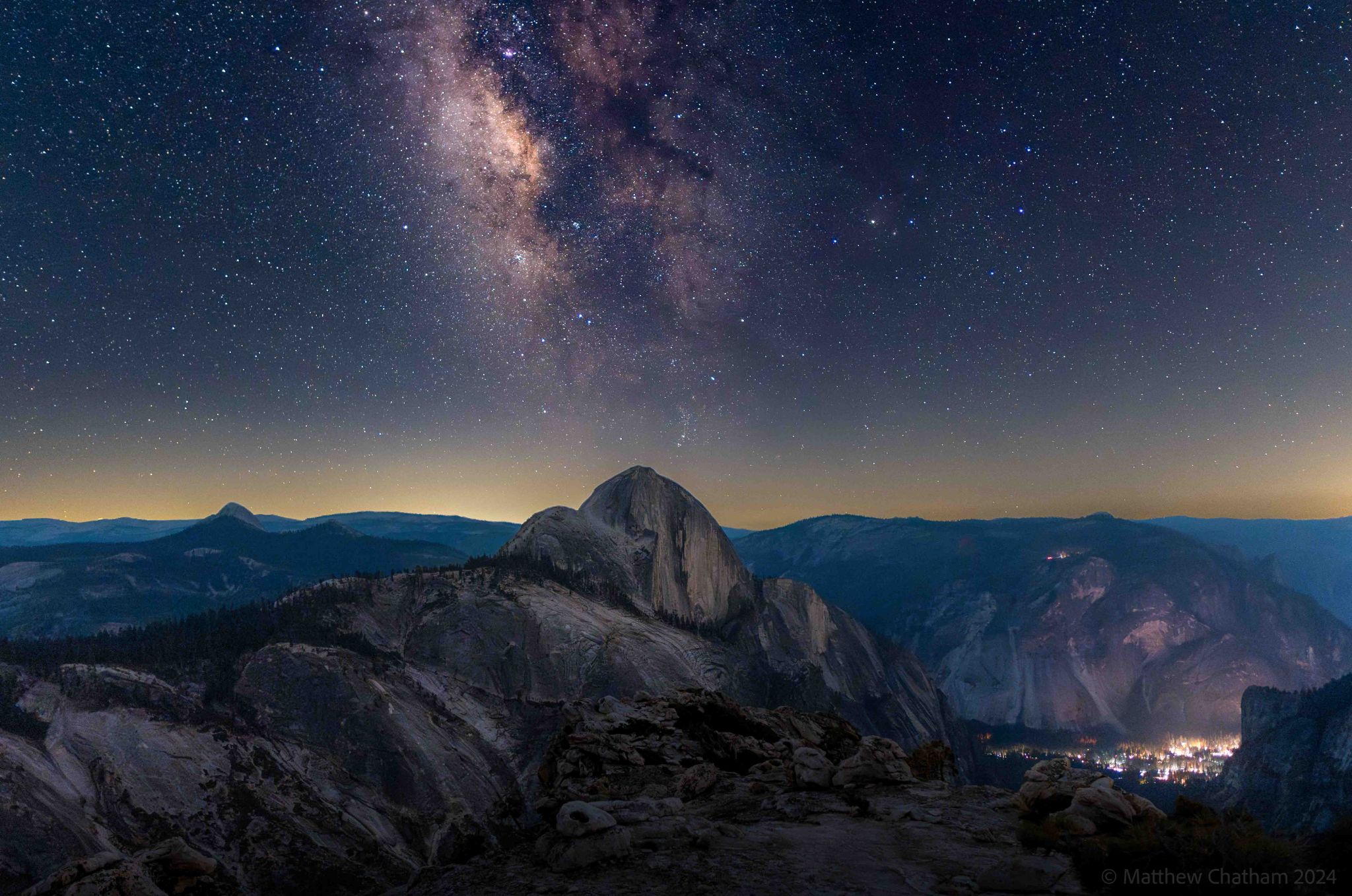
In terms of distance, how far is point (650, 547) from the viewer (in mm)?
143875

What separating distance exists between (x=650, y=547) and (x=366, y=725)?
89.0 meters

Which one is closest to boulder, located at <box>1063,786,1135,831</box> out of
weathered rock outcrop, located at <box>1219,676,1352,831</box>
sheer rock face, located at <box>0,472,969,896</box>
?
sheer rock face, located at <box>0,472,969,896</box>

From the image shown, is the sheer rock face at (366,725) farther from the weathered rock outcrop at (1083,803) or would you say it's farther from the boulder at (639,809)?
the weathered rock outcrop at (1083,803)

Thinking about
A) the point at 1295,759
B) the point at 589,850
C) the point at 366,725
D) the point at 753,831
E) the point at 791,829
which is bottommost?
the point at 1295,759

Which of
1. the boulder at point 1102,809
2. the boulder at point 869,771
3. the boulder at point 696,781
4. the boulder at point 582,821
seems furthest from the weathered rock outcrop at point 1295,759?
the boulder at point 582,821

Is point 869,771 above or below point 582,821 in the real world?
below

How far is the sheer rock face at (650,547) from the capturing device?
Result: 130250 millimetres

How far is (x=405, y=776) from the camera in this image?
186 ft

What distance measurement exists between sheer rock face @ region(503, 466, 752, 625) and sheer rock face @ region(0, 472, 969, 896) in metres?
1.48

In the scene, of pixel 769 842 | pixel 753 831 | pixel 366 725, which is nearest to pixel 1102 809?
pixel 769 842

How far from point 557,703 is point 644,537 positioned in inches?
2680

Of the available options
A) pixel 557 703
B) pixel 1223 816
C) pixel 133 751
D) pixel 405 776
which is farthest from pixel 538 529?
pixel 1223 816

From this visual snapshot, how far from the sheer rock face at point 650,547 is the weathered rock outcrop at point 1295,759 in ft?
413

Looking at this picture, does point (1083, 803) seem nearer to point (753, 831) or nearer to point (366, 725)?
point (753, 831)
